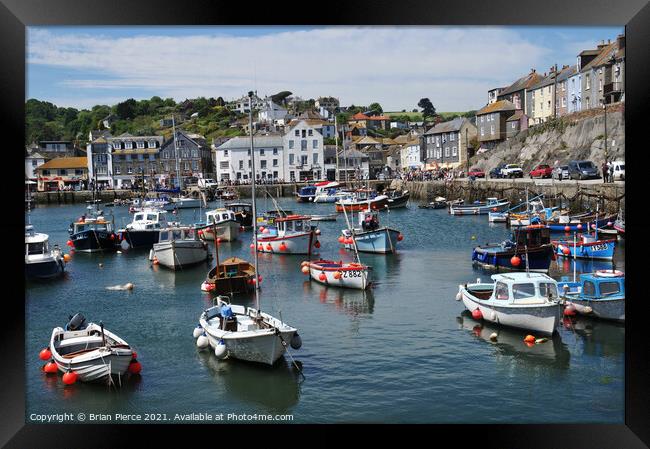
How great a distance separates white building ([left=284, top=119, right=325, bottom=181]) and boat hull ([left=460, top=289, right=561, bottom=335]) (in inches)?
1238

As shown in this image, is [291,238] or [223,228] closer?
[291,238]

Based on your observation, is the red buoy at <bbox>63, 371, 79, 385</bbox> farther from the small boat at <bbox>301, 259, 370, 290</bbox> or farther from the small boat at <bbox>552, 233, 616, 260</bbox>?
the small boat at <bbox>552, 233, 616, 260</bbox>

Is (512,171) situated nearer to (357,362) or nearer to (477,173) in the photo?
(477,173)

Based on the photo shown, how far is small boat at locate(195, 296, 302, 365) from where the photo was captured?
10789 mm

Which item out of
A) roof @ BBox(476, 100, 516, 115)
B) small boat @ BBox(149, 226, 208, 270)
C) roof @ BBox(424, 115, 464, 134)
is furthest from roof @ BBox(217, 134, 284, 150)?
small boat @ BBox(149, 226, 208, 270)

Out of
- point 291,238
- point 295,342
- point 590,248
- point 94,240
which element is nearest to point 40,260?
point 94,240

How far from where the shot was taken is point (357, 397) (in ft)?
32.0

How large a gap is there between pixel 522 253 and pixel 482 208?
59.8 feet

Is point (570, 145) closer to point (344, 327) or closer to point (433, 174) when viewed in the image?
point (433, 174)

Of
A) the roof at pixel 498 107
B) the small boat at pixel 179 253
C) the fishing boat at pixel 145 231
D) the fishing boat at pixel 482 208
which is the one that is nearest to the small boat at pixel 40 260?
the small boat at pixel 179 253

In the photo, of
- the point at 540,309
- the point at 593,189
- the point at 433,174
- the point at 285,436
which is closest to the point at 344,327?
the point at 540,309

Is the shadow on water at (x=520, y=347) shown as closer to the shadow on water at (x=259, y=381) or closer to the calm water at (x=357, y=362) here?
the calm water at (x=357, y=362)

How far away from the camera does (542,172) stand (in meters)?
37.7
